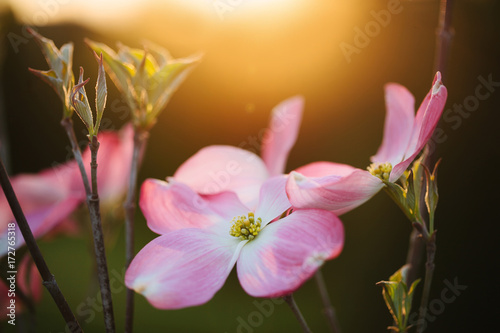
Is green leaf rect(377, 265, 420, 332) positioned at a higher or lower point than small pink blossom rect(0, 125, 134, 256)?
lower

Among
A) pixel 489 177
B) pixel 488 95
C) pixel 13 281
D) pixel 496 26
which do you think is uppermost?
pixel 496 26

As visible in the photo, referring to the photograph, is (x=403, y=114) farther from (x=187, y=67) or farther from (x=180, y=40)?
(x=180, y=40)

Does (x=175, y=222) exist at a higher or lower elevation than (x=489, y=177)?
higher

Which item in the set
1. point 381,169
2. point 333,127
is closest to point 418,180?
point 381,169

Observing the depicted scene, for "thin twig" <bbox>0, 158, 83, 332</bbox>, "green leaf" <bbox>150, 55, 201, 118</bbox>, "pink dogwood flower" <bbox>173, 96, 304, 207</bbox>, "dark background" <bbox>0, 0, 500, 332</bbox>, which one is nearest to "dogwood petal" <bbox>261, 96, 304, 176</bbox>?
"pink dogwood flower" <bbox>173, 96, 304, 207</bbox>

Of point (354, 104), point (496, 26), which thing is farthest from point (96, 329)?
point (496, 26)

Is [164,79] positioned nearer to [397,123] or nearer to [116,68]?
[116,68]

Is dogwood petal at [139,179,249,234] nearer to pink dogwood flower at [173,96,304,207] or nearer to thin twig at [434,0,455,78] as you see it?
pink dogwood flower at [173,96,304,207]
